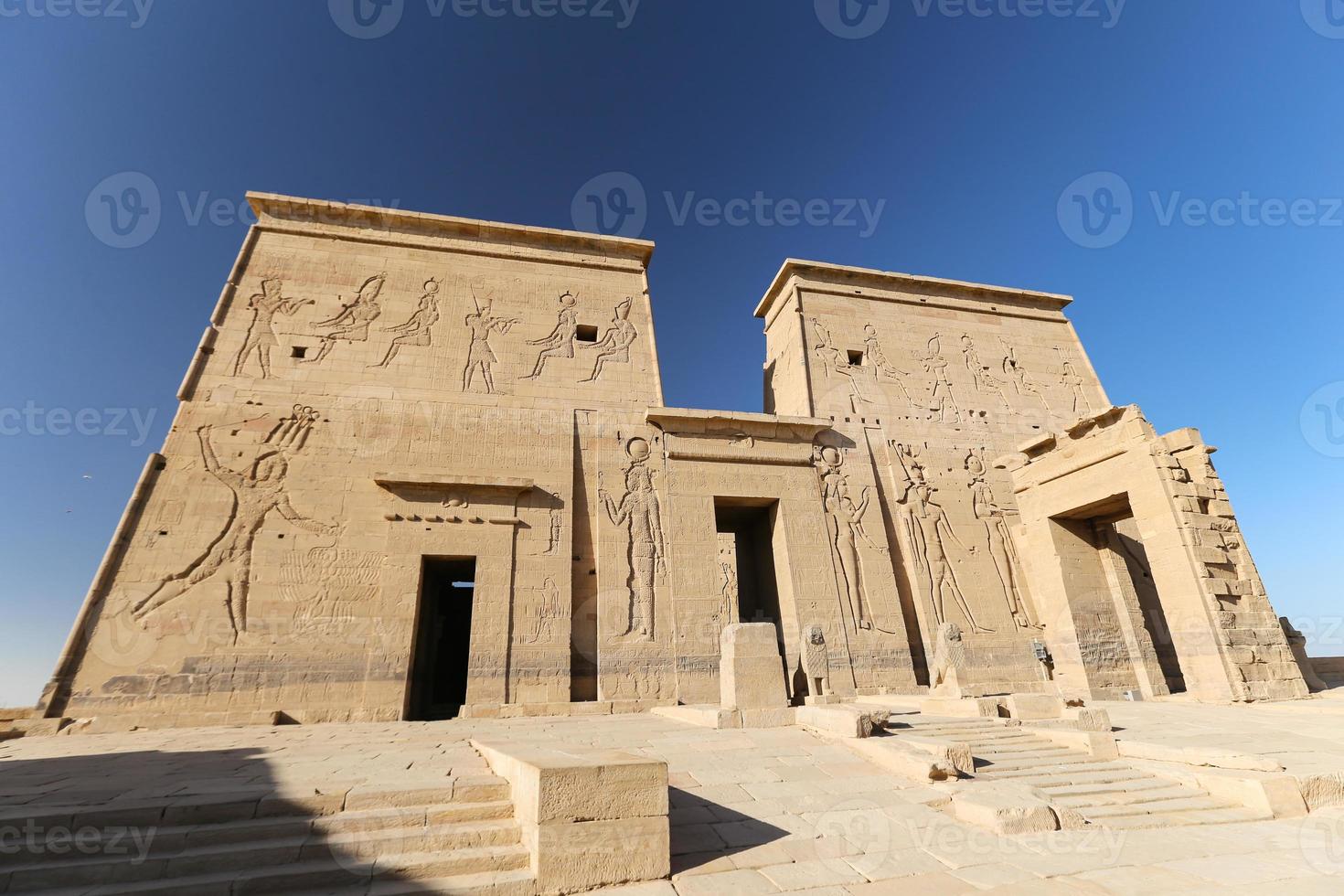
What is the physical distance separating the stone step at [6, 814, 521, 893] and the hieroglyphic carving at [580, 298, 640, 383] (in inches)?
400

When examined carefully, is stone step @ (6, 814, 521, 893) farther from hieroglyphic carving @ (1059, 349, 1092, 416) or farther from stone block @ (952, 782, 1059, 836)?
hieroglyphic carving @ (1059, 349, 1092, 416)

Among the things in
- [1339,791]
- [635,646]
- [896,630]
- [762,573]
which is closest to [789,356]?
[762,573]

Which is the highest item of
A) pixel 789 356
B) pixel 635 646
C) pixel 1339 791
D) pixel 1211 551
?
pixel 789 356

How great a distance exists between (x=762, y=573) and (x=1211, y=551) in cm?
829

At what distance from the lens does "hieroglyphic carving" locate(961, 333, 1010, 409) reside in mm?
15492

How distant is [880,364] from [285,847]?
14776 mm

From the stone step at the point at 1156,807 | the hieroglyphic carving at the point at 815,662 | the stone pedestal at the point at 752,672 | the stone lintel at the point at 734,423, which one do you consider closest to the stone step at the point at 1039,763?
the stone step at the point at 1156,807

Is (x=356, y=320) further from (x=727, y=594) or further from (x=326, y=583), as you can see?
(x=727, y=594)

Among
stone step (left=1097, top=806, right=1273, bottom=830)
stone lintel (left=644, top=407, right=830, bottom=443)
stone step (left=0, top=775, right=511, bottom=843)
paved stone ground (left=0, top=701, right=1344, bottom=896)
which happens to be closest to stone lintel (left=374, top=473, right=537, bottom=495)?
stone lintel (left=644, top=407, right=830, bottom=443)

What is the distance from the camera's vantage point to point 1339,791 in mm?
4582

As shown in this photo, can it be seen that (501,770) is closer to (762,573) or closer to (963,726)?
(963,726)

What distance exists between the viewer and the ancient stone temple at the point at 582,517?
9523 millimetres

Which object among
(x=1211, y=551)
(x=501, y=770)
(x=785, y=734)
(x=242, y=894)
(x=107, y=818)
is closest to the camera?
(x=242, y=894)

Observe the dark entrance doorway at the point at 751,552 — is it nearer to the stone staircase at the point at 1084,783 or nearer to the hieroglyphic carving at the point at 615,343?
the hieroglyphic carving at the point at 615,343
